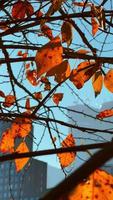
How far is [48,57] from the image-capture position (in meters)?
0.89

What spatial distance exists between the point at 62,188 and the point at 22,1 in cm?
162

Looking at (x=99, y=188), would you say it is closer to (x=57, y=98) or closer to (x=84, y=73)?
(x=84, y=73)

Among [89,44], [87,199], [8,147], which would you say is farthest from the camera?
[8,147]

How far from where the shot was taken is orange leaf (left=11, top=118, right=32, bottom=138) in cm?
201

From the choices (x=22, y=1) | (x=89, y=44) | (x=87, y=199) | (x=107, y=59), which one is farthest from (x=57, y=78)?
(x=22, y=1)

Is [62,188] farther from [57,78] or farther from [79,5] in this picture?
[79,5]

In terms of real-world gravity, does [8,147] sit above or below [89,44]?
below

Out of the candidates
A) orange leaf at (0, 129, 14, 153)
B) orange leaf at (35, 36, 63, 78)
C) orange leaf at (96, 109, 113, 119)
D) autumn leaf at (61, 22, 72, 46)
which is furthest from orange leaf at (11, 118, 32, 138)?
orange leaf at (35, 36, 63, 78)

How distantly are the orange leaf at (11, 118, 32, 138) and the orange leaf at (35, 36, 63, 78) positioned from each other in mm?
1097

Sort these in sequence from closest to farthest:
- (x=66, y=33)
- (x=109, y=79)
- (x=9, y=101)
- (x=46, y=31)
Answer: (x=109, y=79) → (x=66, y=33) → (x=46, y=31) → (x=9, y=101)

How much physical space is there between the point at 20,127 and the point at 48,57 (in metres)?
1.18

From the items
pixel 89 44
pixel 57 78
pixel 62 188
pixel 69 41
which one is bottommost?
pixel 62 188

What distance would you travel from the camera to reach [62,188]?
0.91 feet

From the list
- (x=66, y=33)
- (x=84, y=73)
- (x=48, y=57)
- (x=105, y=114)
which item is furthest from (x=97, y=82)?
(x=105, y=114)
